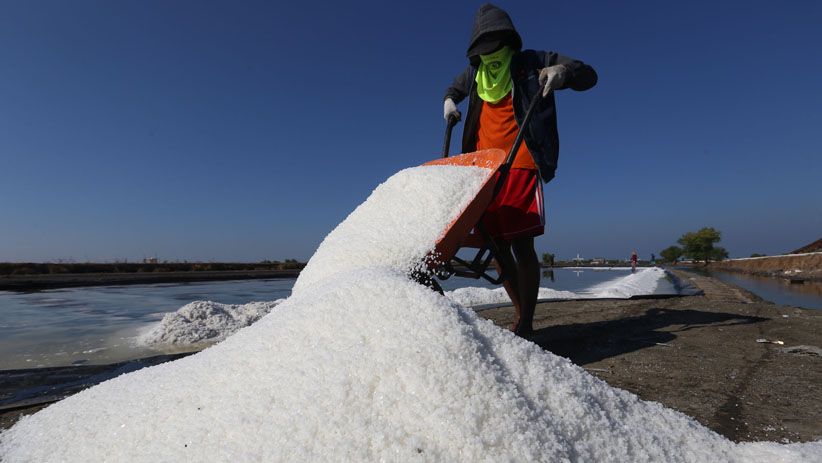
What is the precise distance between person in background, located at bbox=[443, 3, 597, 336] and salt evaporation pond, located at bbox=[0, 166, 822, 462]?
103cm

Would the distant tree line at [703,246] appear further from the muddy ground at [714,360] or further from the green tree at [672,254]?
the muddy ground at [714,360]

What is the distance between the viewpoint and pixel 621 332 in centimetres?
234

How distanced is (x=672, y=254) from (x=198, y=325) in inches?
2131

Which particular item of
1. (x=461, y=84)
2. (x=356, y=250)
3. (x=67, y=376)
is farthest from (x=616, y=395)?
(x=67, y=376)

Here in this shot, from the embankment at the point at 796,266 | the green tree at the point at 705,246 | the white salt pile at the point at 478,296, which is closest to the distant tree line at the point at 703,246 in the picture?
the green tree at the point at 705,246

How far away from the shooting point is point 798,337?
2.17 m

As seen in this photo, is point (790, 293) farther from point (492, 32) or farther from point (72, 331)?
point (72, 331)

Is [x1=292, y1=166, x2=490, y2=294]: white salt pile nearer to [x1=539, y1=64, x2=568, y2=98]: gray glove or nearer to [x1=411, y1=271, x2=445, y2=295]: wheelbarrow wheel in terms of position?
[x1=411, y1=271, x2=445, y2=295]: wheelbarrow wheel

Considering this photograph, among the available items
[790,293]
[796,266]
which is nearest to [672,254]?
[796,266]

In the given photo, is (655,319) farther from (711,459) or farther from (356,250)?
(356,250)

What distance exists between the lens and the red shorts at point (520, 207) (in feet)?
6.27

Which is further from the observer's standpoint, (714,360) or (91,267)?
(91,267)

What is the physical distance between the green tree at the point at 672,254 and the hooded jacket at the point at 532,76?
168ft

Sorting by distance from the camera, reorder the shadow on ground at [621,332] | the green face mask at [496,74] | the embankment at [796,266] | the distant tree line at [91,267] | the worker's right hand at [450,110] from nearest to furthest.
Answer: the shadow on ground at [621,332]
the green face mask at [496,74]
the worker's right hand at [450,110]
the distant tree line at [91,267]
the embankment at [796,266]
